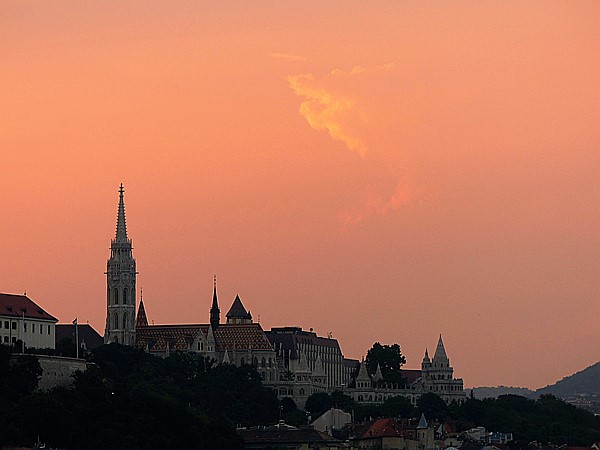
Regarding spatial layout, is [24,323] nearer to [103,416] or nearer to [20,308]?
[20,308]

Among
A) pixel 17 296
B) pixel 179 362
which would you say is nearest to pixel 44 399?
pixel 17 296

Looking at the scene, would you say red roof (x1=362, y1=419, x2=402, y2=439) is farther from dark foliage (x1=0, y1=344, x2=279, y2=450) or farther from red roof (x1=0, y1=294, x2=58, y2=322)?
red roof (x1=0, y1=294, x2=58, y2=322)

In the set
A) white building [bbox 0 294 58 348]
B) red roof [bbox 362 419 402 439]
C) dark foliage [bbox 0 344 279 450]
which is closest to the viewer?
dark foliage [bbox 0 344 279 450]

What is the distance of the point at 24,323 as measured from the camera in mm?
150750

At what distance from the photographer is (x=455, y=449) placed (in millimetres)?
175875

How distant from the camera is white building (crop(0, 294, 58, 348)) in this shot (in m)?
148

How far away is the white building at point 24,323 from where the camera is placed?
487 ft

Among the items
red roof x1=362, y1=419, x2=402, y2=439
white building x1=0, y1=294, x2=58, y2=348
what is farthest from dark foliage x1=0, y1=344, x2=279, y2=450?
red roof x1=362, y1=419, x2=402, y2=439

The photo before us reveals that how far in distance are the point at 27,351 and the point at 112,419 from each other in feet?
38.9

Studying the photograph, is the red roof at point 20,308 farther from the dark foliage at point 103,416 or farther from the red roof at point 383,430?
the red roof at point 383,430

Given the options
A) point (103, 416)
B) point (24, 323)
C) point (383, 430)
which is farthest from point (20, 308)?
point (383, 430)

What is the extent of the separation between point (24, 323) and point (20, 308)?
1279 mm

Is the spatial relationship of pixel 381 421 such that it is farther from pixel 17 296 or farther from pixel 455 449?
pixel 17 296

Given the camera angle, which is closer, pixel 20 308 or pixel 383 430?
pixel 20 308
